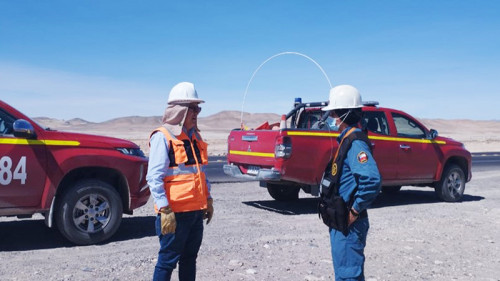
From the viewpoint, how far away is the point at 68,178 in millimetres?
6781

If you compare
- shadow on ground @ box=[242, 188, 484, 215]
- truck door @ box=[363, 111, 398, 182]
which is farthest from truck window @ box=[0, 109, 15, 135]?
truck door @ box=[363, 111, 398, 182]

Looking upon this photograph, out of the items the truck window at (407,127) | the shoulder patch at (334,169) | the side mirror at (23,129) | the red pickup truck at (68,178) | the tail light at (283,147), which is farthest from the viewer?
the truck window at (407,127)

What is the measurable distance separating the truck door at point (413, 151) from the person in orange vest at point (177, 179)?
719cm

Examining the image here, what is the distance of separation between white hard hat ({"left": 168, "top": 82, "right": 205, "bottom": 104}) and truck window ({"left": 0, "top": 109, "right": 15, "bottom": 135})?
3.32 m

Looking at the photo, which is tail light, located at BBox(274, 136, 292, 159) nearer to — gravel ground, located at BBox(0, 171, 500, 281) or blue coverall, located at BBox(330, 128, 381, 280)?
gravel ground, located at BBox(0, 171, 500, 281)

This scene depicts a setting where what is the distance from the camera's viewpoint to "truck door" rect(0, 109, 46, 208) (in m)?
6.25

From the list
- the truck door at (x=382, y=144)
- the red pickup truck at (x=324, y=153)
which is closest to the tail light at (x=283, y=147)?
the red pickup truck at (x=324, y=153)

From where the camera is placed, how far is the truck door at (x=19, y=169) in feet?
20.5

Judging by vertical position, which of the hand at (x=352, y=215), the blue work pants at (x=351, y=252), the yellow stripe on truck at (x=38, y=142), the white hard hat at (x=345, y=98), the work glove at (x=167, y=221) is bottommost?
the blue work pants at (x=351, y=252)

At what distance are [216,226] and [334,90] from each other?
4726 millimetres

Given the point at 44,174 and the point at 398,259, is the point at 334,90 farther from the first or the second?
the point at 44,174

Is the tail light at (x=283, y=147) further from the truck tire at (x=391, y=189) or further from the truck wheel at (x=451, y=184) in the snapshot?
the truck tire at (x=391, y=189)

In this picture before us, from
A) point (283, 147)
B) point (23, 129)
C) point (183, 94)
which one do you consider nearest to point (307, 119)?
point (283, 147)

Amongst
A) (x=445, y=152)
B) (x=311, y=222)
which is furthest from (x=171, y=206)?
(x=445, y=152)
